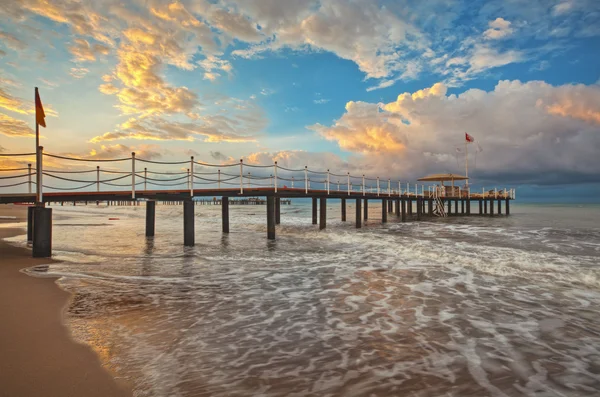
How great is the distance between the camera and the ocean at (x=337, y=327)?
12.2 ft

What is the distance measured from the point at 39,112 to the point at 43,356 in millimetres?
10999

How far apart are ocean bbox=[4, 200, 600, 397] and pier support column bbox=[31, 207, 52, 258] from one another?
1.01m

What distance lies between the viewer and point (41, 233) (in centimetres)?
1100

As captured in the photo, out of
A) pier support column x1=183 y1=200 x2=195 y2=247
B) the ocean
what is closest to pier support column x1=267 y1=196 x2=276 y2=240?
pier support column x1=183 y1=200 x2=195 y2=247

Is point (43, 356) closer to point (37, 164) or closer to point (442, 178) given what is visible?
point (37, 164)

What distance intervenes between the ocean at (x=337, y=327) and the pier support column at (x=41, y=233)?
101 cm

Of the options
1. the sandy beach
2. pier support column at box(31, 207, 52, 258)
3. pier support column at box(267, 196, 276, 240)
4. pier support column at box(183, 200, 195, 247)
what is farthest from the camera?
pier support column at box(267, 196, 276, 240)

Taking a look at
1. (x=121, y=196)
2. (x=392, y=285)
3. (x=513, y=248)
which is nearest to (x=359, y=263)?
(x=392, y=285)

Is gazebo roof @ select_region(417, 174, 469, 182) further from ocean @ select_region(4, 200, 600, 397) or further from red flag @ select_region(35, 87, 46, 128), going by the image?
red flag @ select_region(35, 87, 46, 128)

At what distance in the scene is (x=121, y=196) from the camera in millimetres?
14500

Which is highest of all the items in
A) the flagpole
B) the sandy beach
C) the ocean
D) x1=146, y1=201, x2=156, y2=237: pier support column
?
the flagpole

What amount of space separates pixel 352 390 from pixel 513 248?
1646cm

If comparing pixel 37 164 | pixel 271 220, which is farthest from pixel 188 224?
pixel 37 164

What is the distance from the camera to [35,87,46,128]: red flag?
36.9 feet
